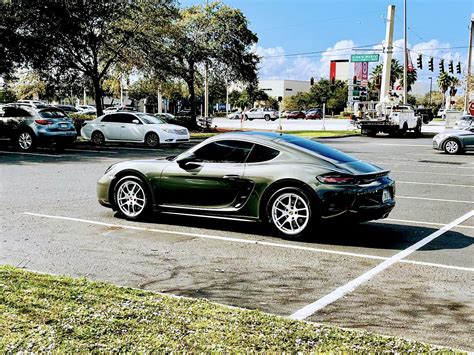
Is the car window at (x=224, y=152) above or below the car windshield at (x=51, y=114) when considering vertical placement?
below

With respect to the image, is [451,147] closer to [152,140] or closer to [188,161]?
[152,140]

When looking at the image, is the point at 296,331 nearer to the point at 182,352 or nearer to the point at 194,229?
the point at 182,352

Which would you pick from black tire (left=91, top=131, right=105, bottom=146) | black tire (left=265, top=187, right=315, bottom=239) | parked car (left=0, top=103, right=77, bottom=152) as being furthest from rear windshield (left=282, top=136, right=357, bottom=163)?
black tire (left=91, top=131, right=105, bottom=146)

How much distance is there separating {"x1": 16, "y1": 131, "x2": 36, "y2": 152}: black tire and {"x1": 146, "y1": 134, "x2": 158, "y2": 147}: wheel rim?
476 centimetres

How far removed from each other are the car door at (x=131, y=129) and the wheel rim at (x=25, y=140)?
4344mm

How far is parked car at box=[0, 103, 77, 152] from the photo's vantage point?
21062 mm

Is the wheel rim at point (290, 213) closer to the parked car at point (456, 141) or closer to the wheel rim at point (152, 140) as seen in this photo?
the wheel rim at point (152, 140)

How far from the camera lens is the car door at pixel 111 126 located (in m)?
24.7

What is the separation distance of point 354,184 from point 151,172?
294 centimetres

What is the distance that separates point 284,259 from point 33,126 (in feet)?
54.1

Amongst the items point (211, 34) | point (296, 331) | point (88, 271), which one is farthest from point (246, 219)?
point (211, 34)

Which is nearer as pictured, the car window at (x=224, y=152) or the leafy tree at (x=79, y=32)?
the car window at (x=224, y=152)

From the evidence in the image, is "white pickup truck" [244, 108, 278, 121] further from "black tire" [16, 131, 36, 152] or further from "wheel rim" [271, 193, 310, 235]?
"wheel rim" [271, 193, 310, 235]

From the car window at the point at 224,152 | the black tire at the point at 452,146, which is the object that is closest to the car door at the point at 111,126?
the black tire at the point at 452,146
